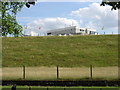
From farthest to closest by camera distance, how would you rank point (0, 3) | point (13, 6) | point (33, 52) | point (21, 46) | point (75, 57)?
point (21, 46) < point (33, 52) < point (75, 57) < point (13, 6) < point (0, 3)

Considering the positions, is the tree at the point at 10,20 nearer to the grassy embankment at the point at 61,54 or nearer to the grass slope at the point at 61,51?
the grassy embankment at the point at 61,54

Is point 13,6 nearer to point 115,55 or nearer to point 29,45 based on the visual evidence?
point 115,55

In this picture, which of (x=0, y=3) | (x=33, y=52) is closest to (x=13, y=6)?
(x=0, y=3)

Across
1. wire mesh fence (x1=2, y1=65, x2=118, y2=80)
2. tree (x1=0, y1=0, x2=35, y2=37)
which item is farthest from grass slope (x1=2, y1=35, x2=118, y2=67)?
tree (x1=0, y1=0, x2=35, y2=37)

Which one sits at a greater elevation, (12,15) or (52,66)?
(12,15)

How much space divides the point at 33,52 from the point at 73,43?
11004mm

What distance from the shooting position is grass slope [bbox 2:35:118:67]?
142ft

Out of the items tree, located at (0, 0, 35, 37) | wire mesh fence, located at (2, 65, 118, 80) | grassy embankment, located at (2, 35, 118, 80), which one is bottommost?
wire mesh fence, located at (2, 65, 118, 80)

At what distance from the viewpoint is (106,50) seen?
168 feet

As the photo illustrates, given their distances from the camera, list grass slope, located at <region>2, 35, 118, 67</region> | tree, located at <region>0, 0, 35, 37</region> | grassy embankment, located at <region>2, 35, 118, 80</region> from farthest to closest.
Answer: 1. grass slope, located at <region>2, 35, 118, 67</region>
2. grassy embankment, located at <region>2, 35, 118, 80</region>
3. tree, located at <region>0, 0, 35, 37</region>

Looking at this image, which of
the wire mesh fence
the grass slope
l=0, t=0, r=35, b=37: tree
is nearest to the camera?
l=0, t=0, r=35, b=37: tree

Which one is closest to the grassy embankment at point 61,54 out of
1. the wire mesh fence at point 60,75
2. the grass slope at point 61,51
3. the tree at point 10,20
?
the grass slope at point 61,51

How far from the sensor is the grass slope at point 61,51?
142 ft

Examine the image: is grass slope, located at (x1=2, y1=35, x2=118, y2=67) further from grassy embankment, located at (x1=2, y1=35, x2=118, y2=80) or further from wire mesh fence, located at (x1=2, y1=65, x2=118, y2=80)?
wire mesh fence, located at (x1=2, y1=65, x2=118, y2=80)
